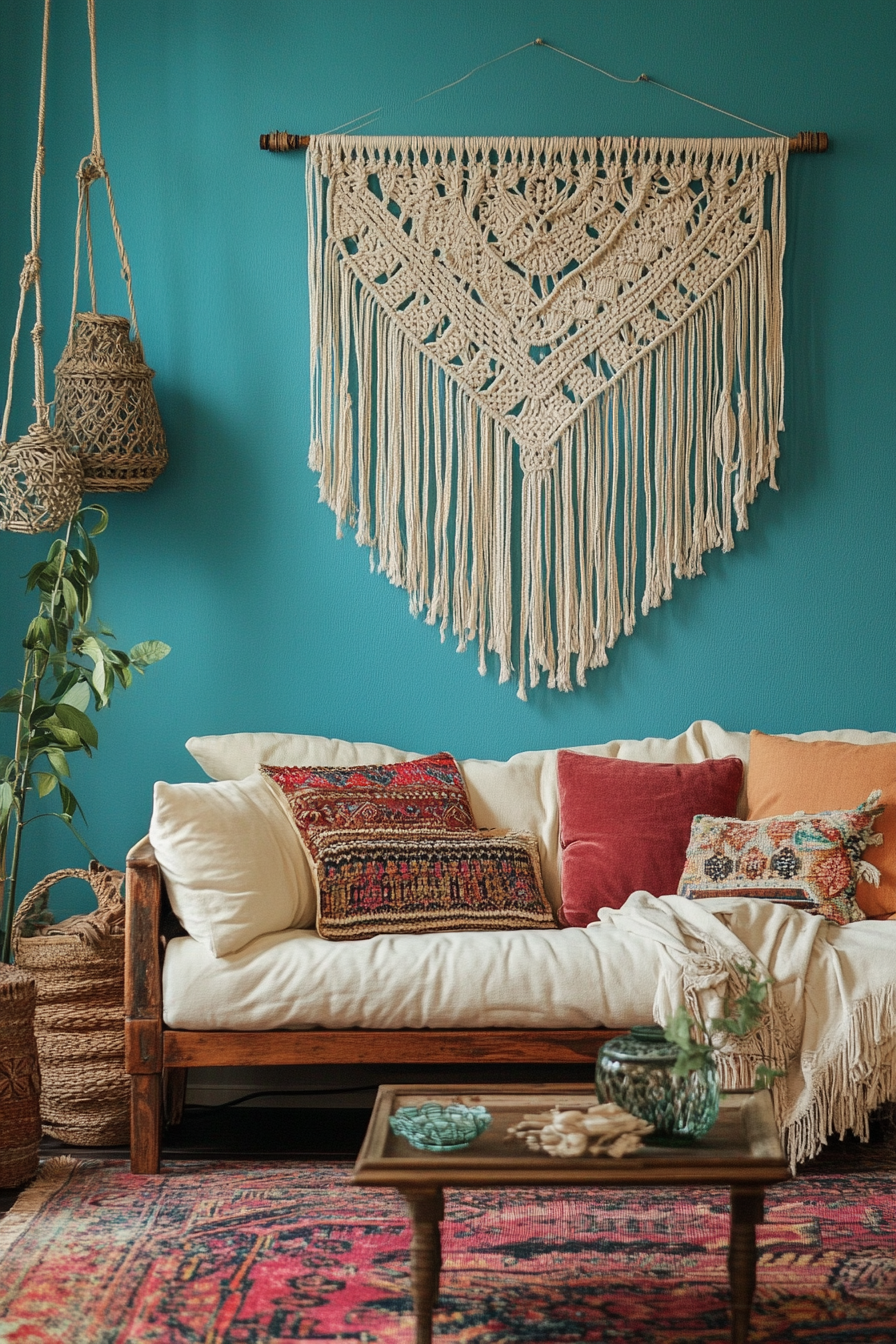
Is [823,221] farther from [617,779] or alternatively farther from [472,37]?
[617,779]

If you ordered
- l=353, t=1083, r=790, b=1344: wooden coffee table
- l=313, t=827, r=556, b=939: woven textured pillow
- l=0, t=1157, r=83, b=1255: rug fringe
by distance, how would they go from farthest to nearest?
l=313, t=827, r=556, b=939: woven textured pillow, l=0, t=1157, r=83, b=1255: rug fringe, l=353, t=1083, r=790, b=1344: wooden coffee table

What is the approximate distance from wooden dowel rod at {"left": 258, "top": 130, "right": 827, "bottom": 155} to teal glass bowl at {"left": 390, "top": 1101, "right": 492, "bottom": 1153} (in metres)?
2.40

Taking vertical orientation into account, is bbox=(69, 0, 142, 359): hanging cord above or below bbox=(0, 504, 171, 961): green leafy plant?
above

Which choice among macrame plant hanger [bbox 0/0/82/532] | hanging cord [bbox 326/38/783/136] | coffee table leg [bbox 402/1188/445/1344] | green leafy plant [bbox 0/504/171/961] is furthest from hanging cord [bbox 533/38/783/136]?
coffee table leg [bbox 402/1188/445/1344]

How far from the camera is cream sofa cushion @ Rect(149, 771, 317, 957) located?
248 centimetres

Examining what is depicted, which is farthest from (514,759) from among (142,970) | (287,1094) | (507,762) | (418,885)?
(142,970)

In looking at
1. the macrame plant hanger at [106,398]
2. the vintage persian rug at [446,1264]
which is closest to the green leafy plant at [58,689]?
the macrame plant hanger at [106,398]

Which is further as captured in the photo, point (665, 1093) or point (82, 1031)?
point (82, 1031)

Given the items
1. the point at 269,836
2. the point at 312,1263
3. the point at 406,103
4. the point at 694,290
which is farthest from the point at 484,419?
the point at 312,1263

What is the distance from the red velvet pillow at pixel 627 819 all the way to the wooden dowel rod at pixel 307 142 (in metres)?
1.52

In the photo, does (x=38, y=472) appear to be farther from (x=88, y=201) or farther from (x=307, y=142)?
(x=307, y=142)

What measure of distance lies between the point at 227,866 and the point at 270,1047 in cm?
36

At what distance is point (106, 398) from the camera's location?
116 inches

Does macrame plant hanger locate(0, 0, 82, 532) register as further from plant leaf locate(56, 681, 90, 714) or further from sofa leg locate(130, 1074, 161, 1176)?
sofa leg locate(130, 1074, 161, 1176)
